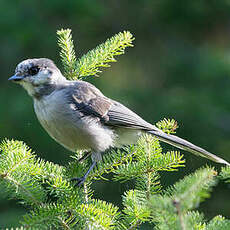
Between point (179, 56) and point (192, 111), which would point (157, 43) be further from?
point (192, 111)

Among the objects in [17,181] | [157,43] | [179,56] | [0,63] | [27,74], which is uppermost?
[157,43]

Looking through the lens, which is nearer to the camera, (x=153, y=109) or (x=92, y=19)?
(x=153, y=109)

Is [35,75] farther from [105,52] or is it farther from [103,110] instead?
[105,52]

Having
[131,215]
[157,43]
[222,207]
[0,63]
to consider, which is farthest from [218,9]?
[131,215]

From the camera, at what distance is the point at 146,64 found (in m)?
8.41

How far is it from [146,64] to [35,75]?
4.52 metres

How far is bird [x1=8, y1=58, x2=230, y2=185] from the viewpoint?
4.04 m

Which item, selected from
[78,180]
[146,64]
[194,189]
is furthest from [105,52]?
[146,64]

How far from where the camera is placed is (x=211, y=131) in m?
6.80

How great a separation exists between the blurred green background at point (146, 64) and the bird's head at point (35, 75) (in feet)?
7.19

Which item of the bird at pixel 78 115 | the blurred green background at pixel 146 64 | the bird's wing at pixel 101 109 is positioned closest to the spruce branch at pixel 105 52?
the bird at pixel 78 115

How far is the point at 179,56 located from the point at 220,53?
0.76 m

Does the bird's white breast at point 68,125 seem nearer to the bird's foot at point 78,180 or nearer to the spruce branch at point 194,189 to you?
the bird's foot at point 78,180

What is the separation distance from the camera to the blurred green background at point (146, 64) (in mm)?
6578
